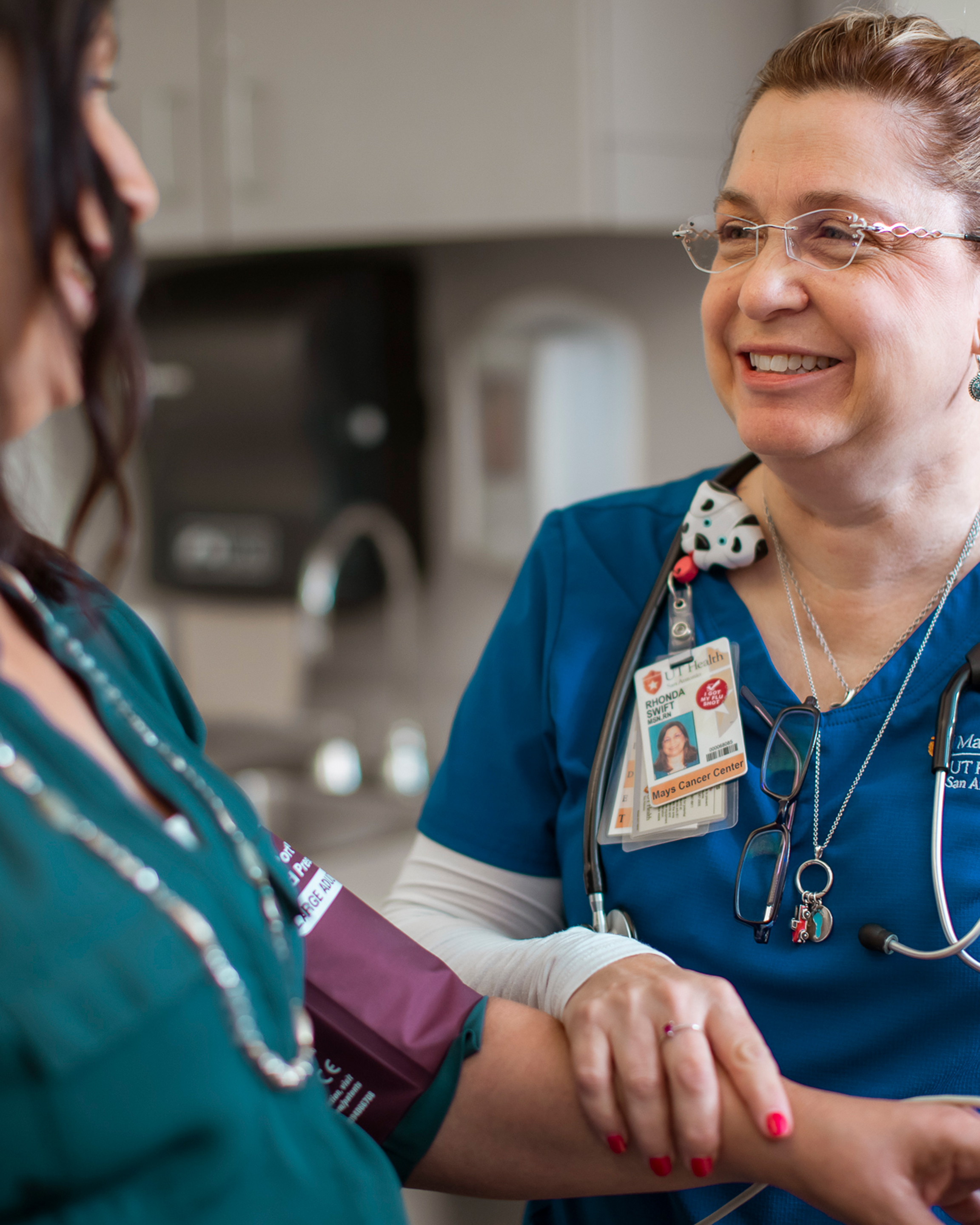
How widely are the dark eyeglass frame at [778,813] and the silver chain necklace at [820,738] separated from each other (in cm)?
1

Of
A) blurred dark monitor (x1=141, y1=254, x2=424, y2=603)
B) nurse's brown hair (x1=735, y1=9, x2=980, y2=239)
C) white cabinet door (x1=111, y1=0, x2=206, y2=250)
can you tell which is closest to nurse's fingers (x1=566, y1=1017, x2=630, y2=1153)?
nurse's brown hair (x1=735, y1=9, x2=980, y2=239)

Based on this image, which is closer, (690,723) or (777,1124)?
(777,1124)

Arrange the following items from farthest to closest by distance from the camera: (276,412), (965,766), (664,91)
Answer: (276,412) → (664,91) → (965,766)

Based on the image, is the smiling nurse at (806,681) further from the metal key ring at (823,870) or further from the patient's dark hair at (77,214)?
the patient's dark hair at (77,214)

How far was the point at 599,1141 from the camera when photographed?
91 cm

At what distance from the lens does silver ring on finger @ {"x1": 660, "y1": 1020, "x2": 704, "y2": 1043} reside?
868 mm

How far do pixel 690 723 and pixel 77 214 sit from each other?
2.31 feet

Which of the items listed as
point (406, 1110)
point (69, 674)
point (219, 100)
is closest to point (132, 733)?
point (69, 674)

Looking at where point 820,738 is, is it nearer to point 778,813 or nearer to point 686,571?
point 778,813

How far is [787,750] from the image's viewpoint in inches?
41.6

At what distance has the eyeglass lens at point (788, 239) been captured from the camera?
103 cm

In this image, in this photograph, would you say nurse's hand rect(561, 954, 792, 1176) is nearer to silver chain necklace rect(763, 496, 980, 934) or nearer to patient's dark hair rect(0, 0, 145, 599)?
silver chain necklace rect(763, 496, 980, 934)

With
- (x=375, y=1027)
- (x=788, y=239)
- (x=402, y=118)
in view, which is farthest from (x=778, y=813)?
(x=402, y=118)

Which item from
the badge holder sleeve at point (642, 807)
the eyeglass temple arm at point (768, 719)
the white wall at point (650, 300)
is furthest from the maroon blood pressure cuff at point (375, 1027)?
the white wall at point (650, 300)
